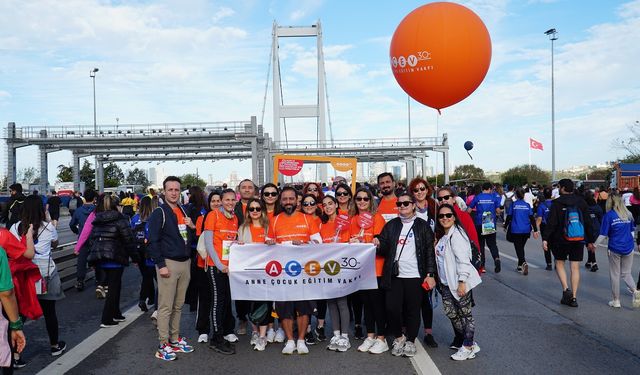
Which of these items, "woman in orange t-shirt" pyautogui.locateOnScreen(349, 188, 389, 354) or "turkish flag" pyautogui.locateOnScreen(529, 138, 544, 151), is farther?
"turkish flag" pyautogui.locateOnScreen(529, 138, 544, 151)

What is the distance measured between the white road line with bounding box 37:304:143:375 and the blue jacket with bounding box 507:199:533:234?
6754 mm

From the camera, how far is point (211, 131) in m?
39.3

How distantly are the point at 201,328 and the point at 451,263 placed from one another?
2741 mm

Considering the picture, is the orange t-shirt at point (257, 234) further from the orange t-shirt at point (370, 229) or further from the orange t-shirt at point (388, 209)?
the orange t-shirt at point (388, 209)

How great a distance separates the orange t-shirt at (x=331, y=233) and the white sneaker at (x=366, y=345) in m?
1.05

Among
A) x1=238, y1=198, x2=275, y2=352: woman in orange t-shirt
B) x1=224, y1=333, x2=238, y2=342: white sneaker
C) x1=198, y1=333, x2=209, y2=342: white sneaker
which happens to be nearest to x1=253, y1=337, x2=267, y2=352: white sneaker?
x1=238, y1=198, x2=275, y2=352: woman in orange t-shirt

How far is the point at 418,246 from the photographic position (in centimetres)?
493

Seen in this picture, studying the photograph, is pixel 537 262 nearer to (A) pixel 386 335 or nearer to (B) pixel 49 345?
(A) pixel 386 335

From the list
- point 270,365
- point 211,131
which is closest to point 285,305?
point 270,365

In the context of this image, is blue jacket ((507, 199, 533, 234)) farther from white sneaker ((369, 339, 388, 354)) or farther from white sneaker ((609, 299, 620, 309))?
white sneaker ((369, 339, 388, 354))

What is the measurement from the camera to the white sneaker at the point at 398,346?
497 cm

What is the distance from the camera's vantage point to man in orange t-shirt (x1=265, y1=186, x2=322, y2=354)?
5258 mm

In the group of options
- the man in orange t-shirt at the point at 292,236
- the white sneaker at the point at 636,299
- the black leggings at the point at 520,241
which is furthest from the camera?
the black leggings at the point at 520,241

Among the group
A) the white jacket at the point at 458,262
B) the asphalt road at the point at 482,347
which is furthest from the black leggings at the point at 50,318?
the white jacket at the point at 458,262
